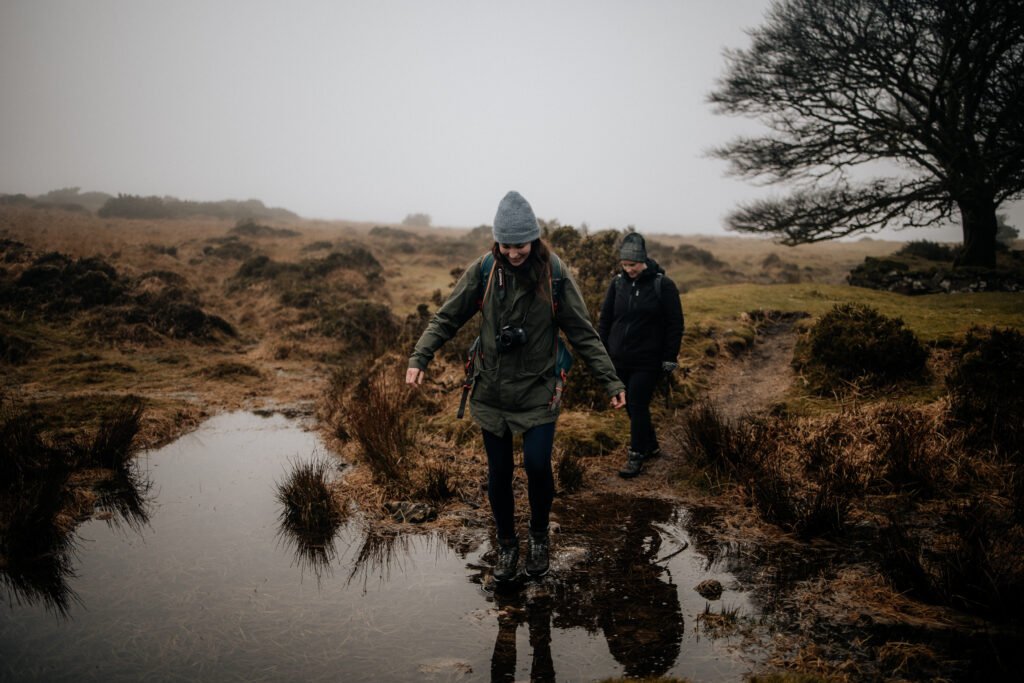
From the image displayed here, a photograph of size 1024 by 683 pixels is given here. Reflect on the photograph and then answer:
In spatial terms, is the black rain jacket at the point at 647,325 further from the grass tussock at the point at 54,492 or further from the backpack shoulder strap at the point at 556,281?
the grass tussock at the point at 54,492

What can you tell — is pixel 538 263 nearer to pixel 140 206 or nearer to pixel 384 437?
pixel 384 437

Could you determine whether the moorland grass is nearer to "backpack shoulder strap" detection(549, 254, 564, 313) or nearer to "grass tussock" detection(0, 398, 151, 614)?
"backpack shoulder strap" detection(549, 254, 564, 313)

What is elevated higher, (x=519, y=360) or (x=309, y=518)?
(x=519, y=360)

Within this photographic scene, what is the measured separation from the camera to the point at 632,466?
5.50 meters

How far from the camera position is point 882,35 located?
1184cm

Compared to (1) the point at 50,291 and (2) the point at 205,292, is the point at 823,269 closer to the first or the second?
(2) the point at 205,292

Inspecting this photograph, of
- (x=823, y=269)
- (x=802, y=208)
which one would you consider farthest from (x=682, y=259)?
(x=802, y=208)

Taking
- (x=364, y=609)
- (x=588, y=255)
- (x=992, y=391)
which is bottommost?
(x=364, y=609)

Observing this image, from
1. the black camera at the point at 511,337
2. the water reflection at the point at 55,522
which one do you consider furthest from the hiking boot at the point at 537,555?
the water reflection at the point at 55,522

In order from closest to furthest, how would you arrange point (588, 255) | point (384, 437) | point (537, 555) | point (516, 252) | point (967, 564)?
point (967, 564), point (516, 252), point (537, 555), point (384, 437), point (588, 255)

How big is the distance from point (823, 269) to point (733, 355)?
64.7 ft

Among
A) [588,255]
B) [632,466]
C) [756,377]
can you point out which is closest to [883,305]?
[756,377]

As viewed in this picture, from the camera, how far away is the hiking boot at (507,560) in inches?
141

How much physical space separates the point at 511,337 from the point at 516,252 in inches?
19.8
